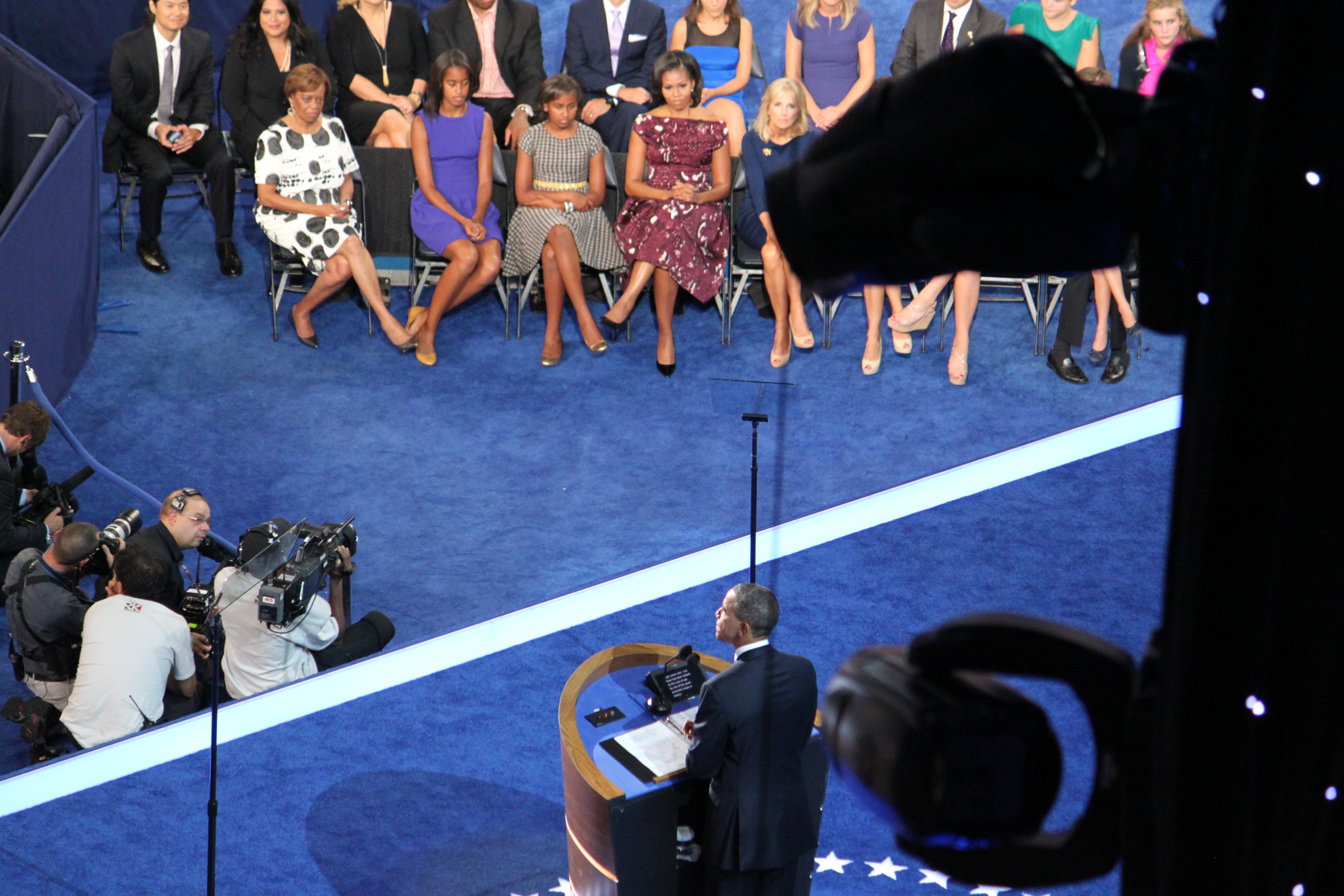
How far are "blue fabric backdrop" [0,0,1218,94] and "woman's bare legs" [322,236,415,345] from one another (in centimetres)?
312

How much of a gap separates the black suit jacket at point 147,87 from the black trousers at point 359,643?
3.84m

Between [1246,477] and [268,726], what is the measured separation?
Answer: 16.0ft

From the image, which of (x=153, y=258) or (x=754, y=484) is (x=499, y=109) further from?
(x=754, y=484)

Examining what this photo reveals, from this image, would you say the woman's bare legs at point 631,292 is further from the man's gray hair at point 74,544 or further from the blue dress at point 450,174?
the man's gray hair at point 74,544

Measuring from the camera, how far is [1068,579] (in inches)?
239

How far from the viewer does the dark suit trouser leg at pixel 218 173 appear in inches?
316

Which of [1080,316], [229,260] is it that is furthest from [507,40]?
[1080,316]

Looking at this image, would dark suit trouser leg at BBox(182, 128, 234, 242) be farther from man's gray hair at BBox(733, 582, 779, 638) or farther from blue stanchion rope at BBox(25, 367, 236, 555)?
man's gray hair at BBox(733, 582, 779, 638)

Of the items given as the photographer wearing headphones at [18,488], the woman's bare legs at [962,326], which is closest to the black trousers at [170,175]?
the photographer wearing headphones at [18,488]

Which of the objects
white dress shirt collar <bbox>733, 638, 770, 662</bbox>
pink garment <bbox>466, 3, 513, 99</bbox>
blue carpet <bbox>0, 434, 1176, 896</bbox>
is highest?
pink garment <bbox>466, 3, 513, 99</bbox>

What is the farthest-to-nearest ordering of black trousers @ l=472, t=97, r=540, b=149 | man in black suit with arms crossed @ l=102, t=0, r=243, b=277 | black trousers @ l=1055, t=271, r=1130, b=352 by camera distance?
1. black trousers @ l=472, t=97, r=540, b=149
2. man in black suit with arms crossed @ l=102, t=0, r=243, b=277
3. black trousers @ l=1055, t=271, r=1130, b=352

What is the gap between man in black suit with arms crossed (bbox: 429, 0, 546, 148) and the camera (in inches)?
318

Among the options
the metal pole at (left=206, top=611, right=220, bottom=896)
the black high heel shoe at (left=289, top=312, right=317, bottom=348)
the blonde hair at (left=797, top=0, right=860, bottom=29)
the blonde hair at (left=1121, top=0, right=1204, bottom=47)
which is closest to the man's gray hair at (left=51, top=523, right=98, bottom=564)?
the metal pole at (left=206, top=611, right=220, bottom=896)

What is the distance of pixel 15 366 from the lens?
6070 millimetres
